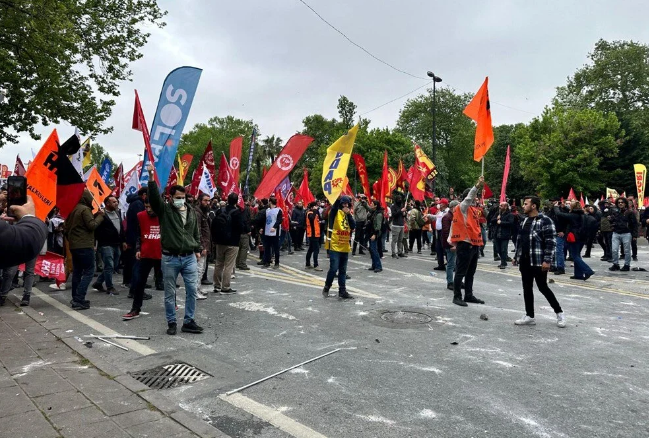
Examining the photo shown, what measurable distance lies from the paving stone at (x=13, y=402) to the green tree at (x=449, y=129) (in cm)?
6263

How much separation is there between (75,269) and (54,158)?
1.95 meters

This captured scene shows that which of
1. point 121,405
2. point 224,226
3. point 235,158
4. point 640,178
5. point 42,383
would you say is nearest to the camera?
point 121,405

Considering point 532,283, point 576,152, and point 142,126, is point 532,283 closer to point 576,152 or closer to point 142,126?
point 142,126

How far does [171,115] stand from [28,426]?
4.46 metres

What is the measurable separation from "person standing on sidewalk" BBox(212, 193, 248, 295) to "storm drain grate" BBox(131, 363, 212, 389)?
4049 millimetres

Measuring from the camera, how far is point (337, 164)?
1041cm

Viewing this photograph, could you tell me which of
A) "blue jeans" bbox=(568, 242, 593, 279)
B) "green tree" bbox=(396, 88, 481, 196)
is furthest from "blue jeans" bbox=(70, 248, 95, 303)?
"green tree" bbox=(396, 88, 481, 196)

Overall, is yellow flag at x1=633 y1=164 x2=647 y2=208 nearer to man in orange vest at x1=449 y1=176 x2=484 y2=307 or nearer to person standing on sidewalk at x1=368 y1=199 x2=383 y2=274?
person standing on sidewalk at x1=368 y1=199 x2=383 y2=274

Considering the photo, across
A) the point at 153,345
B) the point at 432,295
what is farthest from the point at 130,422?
the point at 432,295

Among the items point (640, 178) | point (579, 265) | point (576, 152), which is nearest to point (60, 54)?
point (579, 265)

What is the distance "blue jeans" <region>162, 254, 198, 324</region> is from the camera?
5957 mm

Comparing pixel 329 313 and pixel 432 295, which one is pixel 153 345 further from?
pixel 432 295

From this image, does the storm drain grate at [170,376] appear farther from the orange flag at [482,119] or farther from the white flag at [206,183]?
the white flag at [206,183]

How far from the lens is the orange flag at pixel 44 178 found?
630 centimetres
